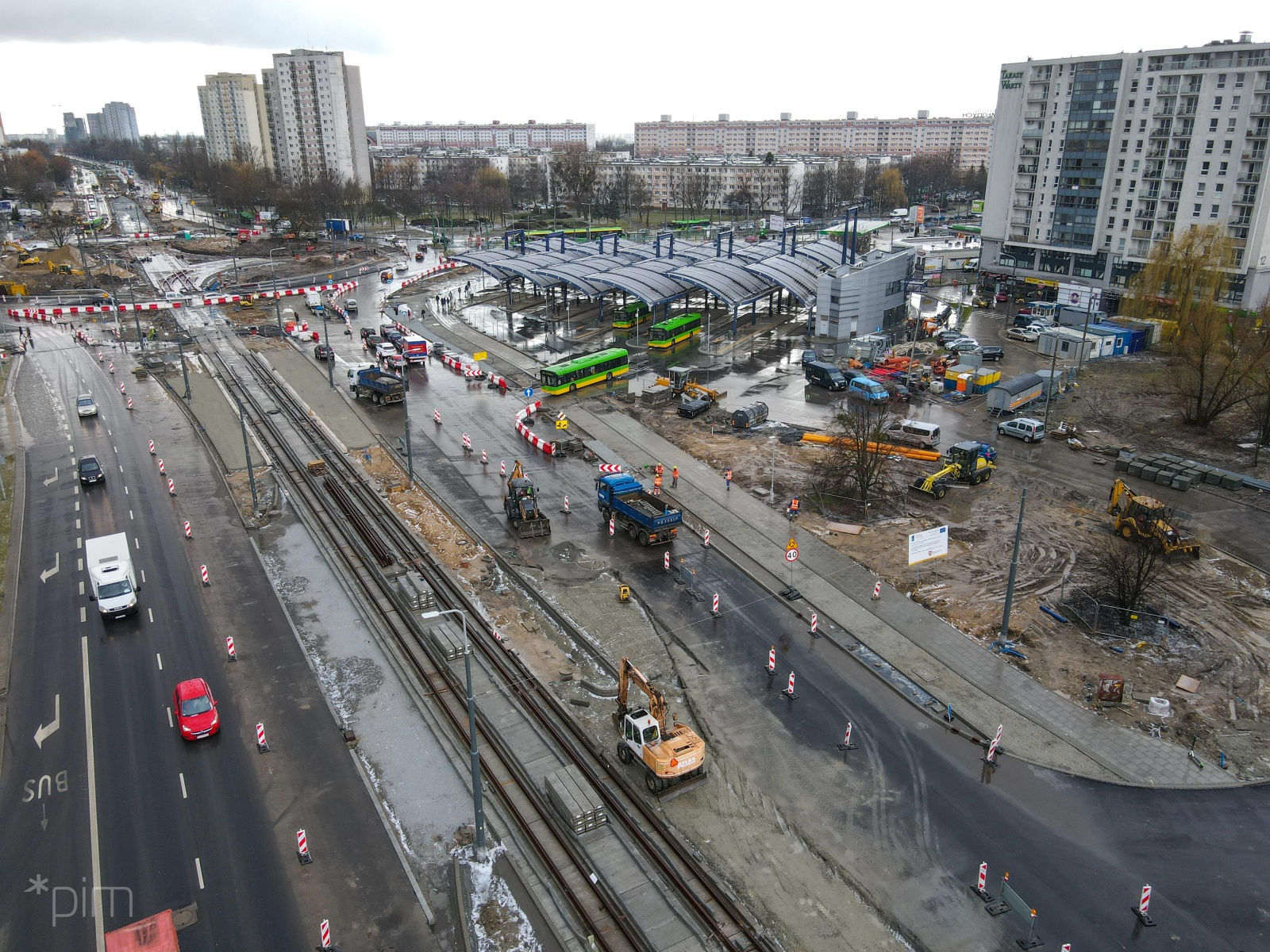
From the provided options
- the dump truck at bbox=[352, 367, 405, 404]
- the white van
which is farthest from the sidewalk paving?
the dump truck at bbox=[352, 367, 405, 404]

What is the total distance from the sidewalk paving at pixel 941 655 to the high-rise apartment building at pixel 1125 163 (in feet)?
187

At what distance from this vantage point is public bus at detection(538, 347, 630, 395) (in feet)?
177

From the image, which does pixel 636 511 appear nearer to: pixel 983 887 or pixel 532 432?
pixel 532 432

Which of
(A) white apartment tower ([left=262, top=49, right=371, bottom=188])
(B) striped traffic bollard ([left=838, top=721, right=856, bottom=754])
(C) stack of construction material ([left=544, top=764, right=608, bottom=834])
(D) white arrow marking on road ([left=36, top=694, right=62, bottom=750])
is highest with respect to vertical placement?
(A) white apartment tower ([left=262, top=49, right=371, bottom=188])

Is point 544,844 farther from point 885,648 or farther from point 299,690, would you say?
point 885,648

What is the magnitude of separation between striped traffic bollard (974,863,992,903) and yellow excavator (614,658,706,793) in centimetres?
678

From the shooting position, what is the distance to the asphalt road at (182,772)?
1777 centimetres

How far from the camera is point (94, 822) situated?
20.1m

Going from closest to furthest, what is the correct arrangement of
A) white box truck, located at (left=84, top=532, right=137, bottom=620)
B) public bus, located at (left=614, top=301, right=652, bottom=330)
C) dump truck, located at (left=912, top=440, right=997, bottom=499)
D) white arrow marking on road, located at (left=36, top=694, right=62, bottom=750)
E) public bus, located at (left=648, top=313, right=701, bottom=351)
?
white arrow marking on road, located at (left=36, top=694, right=62, bottom=750) < white box truck, located at (left=84, top=532, right=137, bottom=620) < dump truck, located at (left=912, top=440, right=997, bottom=499) < public bus, located at (left=648, top=313, right=701, bottom=351) < public bus, located at (left=614, top=301, right=652, bottom=330)

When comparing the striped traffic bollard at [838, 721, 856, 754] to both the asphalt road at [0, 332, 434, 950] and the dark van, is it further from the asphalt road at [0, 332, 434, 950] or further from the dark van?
the dark van

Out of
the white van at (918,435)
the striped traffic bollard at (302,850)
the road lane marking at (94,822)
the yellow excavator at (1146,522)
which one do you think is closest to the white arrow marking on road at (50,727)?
the road lane marking at (94,822)

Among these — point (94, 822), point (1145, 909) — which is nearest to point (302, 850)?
point (94, 822)

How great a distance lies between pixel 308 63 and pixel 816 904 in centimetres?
19272

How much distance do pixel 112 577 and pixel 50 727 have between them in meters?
6.93
